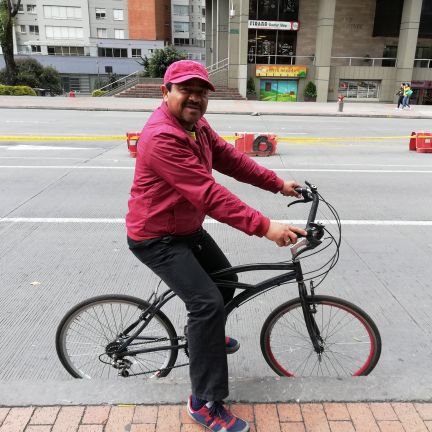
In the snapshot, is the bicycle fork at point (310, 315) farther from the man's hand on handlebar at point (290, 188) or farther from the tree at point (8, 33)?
the tree at point (8, 33)

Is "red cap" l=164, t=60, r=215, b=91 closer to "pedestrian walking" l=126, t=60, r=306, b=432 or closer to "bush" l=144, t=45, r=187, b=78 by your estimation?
"pedestrian walking" l=126, t=60, r=306, b=432

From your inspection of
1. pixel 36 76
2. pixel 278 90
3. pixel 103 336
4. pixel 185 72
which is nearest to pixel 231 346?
pixel 103 336

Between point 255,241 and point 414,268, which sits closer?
point 414,268

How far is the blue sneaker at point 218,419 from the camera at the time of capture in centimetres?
252

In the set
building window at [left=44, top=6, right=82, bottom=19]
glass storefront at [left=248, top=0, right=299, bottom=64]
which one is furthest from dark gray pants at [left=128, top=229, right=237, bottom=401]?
building window at [left=44, top=6, right=82, bottom=19]

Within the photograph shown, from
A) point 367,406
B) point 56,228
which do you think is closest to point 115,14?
point 56,228

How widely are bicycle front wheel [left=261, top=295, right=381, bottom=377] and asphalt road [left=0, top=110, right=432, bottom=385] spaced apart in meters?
0.21

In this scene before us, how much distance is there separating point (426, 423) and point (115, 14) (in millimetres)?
68384

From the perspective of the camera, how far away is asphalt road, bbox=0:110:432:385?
3.58 metres

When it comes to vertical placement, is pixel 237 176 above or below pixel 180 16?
below

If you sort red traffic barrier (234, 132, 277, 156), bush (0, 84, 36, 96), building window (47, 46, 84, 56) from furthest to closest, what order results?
building window (47, 46, 84, 56)
bush (0, 84, 36, 96)
red traffic barrier (234, 132, 277, 156)

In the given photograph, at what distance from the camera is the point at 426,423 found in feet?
8.45

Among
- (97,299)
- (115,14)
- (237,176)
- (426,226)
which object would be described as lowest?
(426,226)

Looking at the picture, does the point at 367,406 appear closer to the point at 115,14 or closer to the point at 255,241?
the point at 255,241
